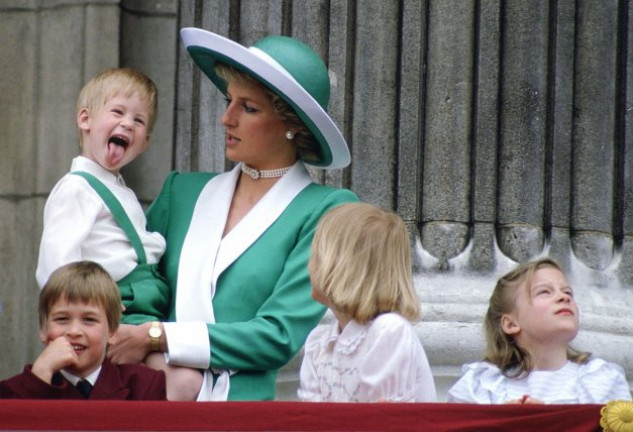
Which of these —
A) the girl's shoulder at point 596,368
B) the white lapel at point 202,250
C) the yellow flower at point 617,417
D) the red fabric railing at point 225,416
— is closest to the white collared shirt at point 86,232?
the white lapel at point 202,250

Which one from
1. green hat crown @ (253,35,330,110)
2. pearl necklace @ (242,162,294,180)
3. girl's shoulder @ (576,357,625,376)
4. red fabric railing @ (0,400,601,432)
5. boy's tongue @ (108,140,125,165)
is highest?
green hat crown @ (253,35,330,110)

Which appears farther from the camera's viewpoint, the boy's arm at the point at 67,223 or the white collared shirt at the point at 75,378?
the boy's arm at the point at 67,223

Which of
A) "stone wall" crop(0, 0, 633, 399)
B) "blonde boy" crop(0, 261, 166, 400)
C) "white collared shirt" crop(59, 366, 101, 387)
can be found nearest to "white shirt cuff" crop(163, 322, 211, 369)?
"blonde boy" crop(0, 261, 166, 400)

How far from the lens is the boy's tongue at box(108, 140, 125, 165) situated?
559 centimetres

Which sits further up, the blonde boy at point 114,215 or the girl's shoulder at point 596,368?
the blonde boy at point 114,215

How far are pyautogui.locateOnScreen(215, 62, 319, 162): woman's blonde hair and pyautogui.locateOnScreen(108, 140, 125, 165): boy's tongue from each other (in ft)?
1.14

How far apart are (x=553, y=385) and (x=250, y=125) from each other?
1.08 meters

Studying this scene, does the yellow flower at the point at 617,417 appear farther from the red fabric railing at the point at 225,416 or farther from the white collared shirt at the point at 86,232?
the white collared shirt at the point at 86,232

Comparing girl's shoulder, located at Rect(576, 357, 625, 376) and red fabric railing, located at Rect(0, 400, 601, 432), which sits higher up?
red fabric railing, located at Rect(0, 400, 601, 432)

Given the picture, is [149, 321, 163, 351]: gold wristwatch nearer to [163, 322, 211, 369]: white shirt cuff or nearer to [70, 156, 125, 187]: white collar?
[163, 322, 211, 369]: white shirt cuff

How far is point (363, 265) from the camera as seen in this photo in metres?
5.13

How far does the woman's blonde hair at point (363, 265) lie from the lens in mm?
5086

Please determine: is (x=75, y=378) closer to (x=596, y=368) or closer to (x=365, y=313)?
(x=365, y=313)

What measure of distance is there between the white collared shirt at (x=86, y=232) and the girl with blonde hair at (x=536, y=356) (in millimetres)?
942
